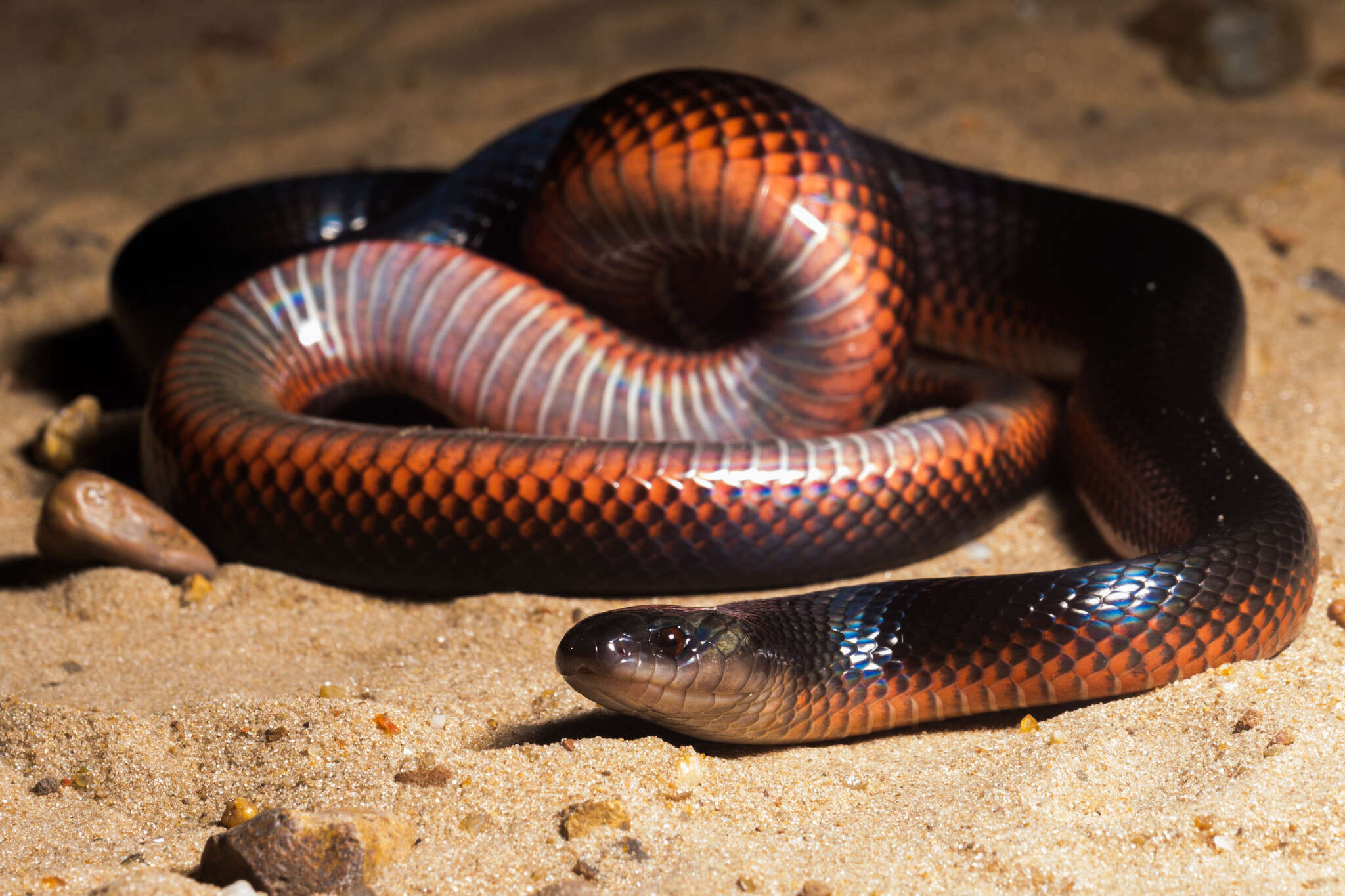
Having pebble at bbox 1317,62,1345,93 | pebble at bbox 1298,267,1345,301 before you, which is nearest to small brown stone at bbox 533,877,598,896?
pebble at bbox 1298,267,1345,301

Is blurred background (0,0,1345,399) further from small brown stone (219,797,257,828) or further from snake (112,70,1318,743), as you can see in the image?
small brown stone (219,797,257,828)

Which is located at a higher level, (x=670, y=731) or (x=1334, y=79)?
(x=1334, y=79)

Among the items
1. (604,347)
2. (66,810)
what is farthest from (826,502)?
(66,810)

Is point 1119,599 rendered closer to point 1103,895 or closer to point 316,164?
point 1103,895

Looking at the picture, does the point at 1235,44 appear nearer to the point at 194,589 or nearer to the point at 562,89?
the point at 562,89

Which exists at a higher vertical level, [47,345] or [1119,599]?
[1119,599]

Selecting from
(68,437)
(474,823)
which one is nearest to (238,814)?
(474,823)
